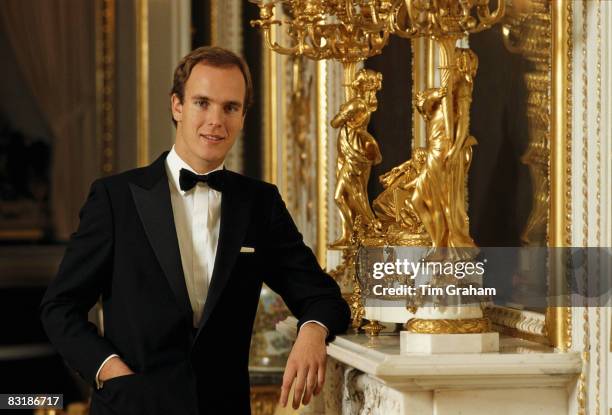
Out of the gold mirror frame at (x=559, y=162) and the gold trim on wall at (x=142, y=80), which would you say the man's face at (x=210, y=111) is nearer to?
the gold mirror frame at (x=559, y=162)

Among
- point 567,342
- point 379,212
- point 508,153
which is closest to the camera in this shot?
point 567,342

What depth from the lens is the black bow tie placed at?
2.72 meters

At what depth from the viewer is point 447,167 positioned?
2.51 m

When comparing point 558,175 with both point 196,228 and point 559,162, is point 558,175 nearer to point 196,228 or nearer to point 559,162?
point 559,162

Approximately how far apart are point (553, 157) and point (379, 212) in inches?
31.9

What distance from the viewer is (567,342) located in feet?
8.25

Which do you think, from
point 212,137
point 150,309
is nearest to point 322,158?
point 212,137

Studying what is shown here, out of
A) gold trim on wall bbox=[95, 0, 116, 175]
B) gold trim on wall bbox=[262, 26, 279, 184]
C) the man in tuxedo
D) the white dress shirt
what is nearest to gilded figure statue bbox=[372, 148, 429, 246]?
the man in tuxedo

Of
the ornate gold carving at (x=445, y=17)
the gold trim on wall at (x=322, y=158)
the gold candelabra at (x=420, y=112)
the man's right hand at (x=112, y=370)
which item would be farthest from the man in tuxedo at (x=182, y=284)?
the gold trim on wall at (x=322, y=158)

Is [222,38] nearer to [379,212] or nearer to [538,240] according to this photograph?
[379,212]

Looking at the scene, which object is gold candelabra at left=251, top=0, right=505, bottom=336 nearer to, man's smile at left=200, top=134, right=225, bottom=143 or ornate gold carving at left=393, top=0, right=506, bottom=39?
ornate gold carving at left=393, top=0, right=506, bottom=39

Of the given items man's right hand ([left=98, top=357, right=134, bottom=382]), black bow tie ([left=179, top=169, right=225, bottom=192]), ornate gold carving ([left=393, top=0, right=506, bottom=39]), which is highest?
ornate gold carving ([left=393, top=0, right=506, bottom=39])

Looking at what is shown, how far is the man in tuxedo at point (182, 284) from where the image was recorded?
8.48 feet

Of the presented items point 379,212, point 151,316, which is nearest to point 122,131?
point 379,212
